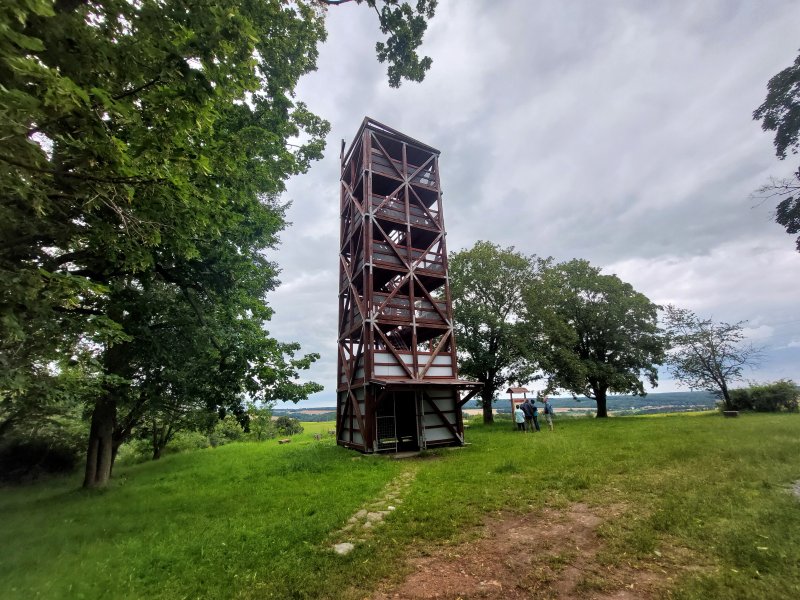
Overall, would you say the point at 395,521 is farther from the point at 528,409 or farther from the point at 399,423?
the point at 528,409

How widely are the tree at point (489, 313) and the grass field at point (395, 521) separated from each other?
482 inches

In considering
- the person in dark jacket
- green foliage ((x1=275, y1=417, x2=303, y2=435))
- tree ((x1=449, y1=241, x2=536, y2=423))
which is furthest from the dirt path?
tree ((x1=449, y1=241, x2=536, y2=423))

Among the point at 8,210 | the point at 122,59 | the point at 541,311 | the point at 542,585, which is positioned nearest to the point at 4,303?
the point at 8,210

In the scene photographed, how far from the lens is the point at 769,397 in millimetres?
27016

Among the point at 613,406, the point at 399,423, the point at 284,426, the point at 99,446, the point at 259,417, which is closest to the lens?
the point at 259,417

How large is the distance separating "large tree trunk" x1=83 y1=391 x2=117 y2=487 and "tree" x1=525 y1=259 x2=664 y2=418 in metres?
24.7

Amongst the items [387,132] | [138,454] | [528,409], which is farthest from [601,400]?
[138,454]

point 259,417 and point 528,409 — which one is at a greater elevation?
point 259,417

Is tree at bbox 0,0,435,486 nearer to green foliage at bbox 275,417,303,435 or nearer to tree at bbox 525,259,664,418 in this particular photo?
green foliage at bbox 275,417,303,435

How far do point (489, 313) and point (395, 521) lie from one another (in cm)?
2023

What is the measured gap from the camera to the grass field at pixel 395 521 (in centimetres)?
447

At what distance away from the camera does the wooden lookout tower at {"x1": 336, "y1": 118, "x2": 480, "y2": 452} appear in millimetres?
16500

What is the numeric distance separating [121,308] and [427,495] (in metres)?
8.68

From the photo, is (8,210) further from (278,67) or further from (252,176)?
(278,67)
